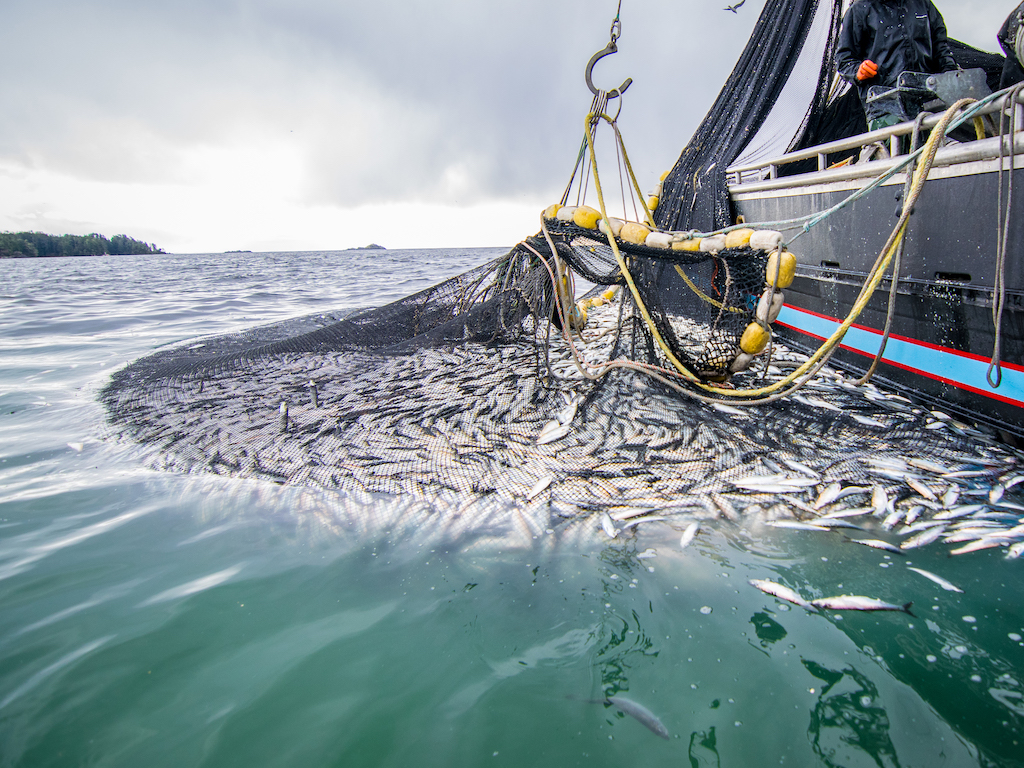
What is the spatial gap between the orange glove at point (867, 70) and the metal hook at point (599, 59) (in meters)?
2.77

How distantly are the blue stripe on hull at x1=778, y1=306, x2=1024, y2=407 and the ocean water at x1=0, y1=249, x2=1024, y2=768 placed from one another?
75.7 inches

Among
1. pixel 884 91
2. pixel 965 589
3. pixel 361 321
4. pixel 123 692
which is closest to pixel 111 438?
pixel 361 321

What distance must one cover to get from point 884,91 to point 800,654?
19.8 ft

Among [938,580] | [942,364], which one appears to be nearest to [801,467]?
[938,580]

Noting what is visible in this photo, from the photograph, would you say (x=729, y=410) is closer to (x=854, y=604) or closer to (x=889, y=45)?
(x=854, y=604)

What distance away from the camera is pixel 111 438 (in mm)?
4730

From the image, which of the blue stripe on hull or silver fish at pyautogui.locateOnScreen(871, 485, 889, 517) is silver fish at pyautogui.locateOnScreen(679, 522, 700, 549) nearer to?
silver fish at pyautogui.locateOnScreen(871, 485, 889, 517)

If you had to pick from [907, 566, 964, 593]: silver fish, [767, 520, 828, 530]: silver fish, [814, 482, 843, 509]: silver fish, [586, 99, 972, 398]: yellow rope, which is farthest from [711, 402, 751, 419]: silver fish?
[907, 566, 964, 593]: silver fish

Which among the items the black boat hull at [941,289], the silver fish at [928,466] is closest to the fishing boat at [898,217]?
the black boat hull at [941,289]

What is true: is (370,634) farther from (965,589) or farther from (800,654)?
(965,589)

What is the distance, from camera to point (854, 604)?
246cm

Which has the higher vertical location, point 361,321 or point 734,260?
point 734,260

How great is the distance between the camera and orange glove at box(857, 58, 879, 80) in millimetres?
5469

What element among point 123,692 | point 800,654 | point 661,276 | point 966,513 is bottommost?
point 123,692
